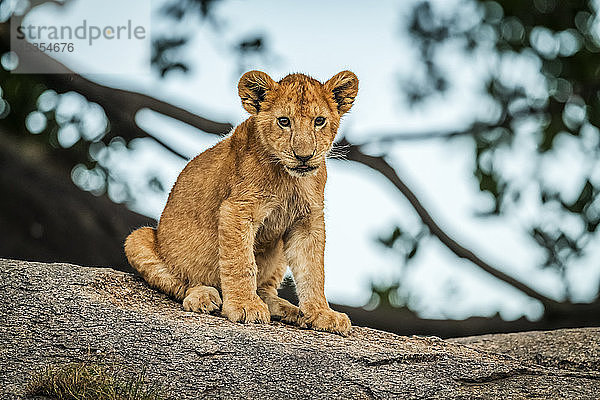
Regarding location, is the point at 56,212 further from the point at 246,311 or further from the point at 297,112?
the point at 297,112

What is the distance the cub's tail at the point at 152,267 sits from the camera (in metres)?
6.94

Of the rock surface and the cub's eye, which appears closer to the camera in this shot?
the rock surface

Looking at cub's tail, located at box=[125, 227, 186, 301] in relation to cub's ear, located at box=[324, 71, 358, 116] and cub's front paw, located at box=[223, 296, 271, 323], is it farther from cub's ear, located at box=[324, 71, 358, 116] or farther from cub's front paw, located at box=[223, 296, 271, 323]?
cub's ear, located at box=[324, 71, 358, 116]

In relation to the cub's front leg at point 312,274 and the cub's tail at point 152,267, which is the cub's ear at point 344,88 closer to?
the cub's front leg at point 312,274

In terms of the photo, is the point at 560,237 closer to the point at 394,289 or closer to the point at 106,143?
the point at 394,289

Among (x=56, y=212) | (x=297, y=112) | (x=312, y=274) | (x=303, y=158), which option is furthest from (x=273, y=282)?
(x=56, y=212)

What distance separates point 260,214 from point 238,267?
0.42 m

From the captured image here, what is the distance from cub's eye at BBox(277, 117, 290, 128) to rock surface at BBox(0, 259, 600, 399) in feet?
4.61

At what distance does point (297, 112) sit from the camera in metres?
6.27

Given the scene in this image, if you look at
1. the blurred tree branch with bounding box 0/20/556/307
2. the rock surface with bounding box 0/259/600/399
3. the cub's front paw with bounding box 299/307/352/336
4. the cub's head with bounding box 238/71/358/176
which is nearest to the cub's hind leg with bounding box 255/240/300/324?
the cub's front paw with bounding box 299/307/352/336

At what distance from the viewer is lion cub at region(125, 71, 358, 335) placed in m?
6.31

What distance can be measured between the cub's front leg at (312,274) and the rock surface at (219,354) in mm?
131

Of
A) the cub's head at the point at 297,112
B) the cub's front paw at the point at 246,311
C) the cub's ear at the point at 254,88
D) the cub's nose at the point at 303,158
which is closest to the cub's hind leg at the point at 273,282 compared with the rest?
the cub's front paw at the point at 246,311

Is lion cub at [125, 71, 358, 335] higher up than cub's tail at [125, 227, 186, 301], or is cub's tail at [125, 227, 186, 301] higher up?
lion cub at [125, 71, 358, 335]
